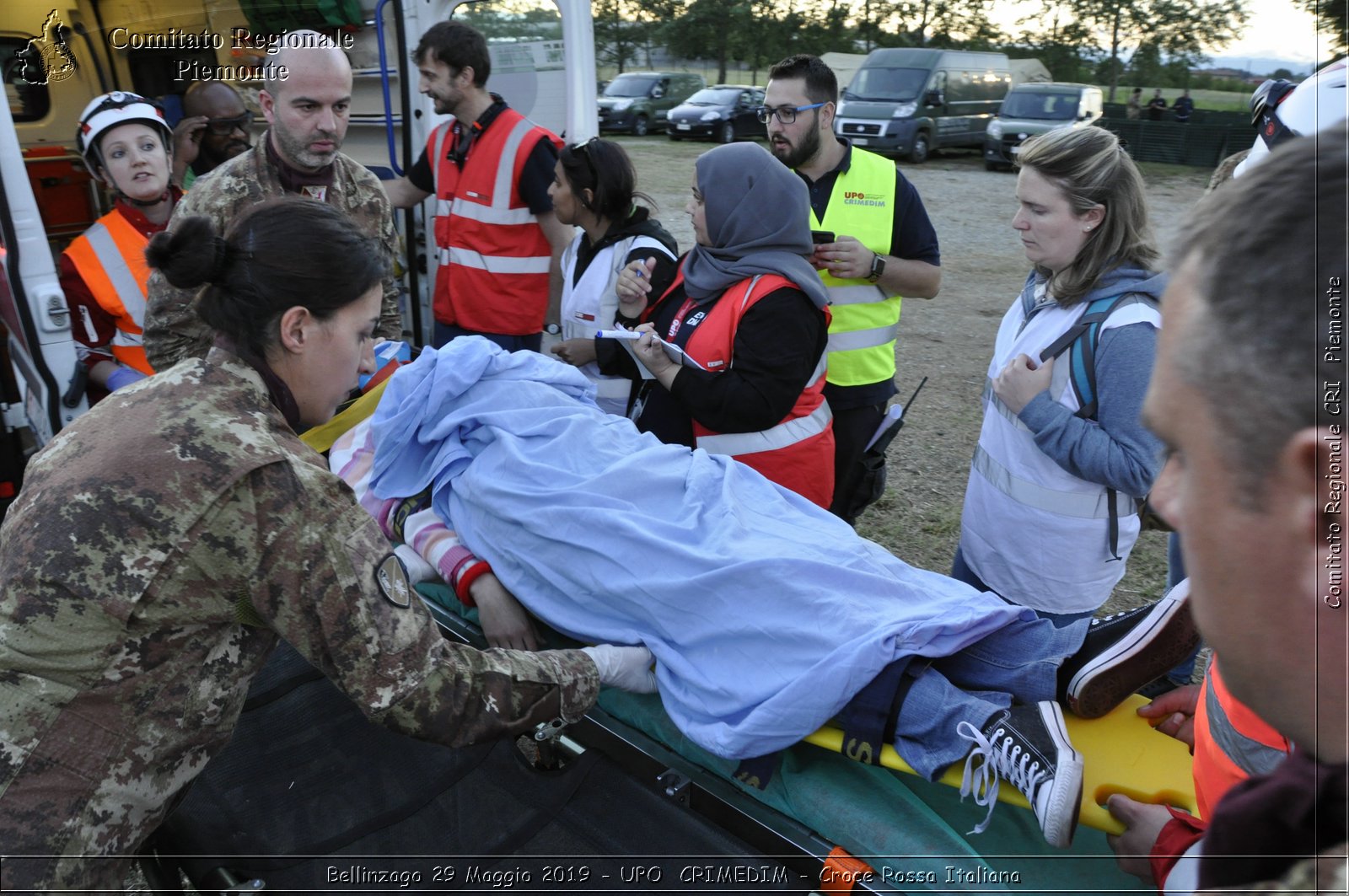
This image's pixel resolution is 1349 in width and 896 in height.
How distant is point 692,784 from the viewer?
1930mm

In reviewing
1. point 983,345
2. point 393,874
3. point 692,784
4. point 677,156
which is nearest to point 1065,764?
point 692,784

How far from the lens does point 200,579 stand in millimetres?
1550

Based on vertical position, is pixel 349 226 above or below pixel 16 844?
above

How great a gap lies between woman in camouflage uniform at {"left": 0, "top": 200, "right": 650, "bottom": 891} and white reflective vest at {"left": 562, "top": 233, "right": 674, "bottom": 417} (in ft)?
4.85

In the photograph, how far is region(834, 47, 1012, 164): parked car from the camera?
18922mm

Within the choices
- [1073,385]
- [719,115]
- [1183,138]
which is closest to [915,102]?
[719,115]

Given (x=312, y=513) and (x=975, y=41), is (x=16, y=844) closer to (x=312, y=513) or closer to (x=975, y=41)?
(x=312, y=513)

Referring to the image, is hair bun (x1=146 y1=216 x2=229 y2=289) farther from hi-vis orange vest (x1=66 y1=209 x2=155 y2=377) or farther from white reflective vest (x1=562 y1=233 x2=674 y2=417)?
hi-vis orange vest (x1=66 y1=209 x2=155 y2=377)

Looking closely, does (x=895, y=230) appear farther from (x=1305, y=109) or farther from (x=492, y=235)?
(x=492, y=235)

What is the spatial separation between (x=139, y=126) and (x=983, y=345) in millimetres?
6738

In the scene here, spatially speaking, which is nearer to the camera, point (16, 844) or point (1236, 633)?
point (1236, 633)

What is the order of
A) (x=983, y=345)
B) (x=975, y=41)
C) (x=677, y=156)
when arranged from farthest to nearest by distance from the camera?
(x=975, y=41)
(x=677, y=156)
(x=983, y=345)

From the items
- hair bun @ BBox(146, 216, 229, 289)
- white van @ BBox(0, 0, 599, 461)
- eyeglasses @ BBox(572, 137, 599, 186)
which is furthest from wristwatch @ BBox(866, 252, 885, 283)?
hair bun @ BBox(146, 216, 229, 289)

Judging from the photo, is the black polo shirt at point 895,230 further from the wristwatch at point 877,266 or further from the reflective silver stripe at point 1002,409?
the reflective silver stripe at point 1002,409
